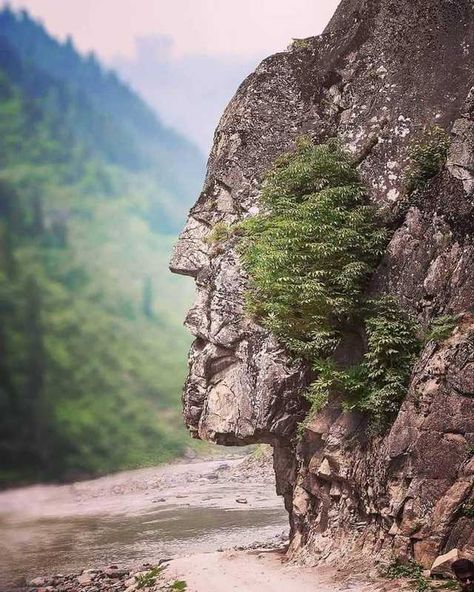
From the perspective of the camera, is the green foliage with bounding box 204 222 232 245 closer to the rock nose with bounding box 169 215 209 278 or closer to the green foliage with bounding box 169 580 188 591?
the rock nose with bounding box 169 215 209 278

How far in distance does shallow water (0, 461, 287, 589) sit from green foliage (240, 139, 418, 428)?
20.8 ft

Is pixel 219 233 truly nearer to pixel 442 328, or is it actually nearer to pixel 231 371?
pixel 231 371

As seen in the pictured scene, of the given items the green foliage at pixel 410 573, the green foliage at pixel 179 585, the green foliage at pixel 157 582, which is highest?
the green foliage at pixel 410 573

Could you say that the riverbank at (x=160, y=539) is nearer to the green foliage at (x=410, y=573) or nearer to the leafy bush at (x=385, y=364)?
the green foliage at (x=410, y=573)

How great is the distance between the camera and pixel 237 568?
62.0 ft

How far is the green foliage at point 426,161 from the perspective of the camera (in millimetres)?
19531

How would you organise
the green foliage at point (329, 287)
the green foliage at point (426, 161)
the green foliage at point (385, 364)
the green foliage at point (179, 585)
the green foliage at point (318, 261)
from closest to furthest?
the green foliage at point (385, 364), the green foliage at point (329, 287), the green foliage at point (179, 585), the green foliage at point (318, 261), the green foliage at point (426, 161)

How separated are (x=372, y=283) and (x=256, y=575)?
9440 mm

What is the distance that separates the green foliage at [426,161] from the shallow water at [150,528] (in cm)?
1244

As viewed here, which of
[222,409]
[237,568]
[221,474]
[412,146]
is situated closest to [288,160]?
[412,146]

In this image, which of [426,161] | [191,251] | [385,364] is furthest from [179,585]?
[426,161]

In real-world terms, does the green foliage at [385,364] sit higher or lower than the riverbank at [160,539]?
higher

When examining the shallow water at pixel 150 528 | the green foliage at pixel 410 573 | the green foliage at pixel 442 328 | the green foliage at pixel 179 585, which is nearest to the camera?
the green foliage at pixel 410 573

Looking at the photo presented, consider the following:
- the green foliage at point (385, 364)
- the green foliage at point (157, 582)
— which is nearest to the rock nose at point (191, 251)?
the green foliage at point (385, 364)
